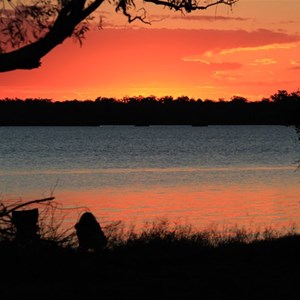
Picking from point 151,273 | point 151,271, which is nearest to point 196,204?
point 151,271

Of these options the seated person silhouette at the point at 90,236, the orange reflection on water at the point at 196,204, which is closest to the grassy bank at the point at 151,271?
the seated person silhouette at the point at 90,236

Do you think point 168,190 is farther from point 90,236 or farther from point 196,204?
point 90,236

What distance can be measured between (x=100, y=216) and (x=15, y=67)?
25.1 metres

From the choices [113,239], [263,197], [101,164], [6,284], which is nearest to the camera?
[6,284]

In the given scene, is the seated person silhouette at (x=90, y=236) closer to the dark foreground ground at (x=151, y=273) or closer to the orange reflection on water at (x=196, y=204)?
Answer: the dark foreground ground at (x=151, y=273)

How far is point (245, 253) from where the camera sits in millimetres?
17703

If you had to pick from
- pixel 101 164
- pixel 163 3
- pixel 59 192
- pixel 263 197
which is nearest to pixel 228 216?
pixel 263 197

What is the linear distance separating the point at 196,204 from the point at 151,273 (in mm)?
30735

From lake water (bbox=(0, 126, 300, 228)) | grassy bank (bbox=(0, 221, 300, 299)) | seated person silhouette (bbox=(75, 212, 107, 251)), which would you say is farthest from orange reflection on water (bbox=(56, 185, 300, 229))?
grassy bank (bbox=(0, 221, 300, 299))

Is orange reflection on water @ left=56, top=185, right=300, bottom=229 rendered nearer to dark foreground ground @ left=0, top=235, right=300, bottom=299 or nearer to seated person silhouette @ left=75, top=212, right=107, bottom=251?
seated person silhouette @ left=75, top=212, right=107, bottom=251

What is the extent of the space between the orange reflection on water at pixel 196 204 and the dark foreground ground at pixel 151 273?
15591 mm

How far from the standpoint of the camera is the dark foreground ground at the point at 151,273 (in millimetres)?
12773

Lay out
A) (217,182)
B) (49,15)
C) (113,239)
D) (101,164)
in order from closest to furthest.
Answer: (49,15), (113,239), (217,182), (101,164)

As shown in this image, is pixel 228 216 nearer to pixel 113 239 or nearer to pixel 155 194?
pixel 155 194
